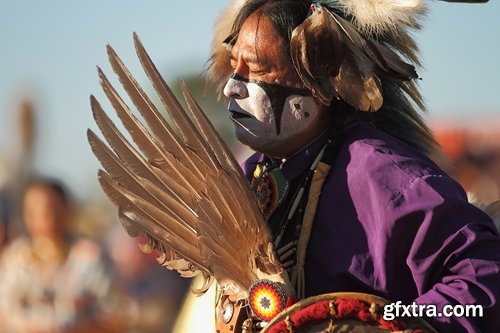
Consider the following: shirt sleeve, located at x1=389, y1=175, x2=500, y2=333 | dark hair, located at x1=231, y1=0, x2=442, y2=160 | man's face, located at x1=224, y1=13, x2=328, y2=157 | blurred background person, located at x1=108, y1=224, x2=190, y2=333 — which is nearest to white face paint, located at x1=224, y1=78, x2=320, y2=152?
man's face, located at x1=224, y1=13, x2=328, y2=157

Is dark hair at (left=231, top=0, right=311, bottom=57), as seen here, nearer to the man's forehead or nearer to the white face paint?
the man's forehead

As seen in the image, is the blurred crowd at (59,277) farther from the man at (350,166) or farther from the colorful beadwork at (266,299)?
the colorful beadwork at (266,299)

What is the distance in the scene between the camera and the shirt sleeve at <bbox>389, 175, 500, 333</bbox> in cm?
276

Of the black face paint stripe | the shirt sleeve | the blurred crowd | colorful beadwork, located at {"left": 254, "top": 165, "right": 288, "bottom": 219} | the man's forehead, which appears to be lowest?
the blurred crowd

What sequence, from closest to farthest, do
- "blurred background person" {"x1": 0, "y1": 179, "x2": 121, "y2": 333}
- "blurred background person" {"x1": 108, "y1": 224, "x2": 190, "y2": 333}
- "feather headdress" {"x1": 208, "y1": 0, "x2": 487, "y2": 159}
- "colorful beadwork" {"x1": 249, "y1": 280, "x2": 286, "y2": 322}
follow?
1. "colorful beadwork" {"x1": 249, "y1": 280, "x2": 286, "y2": 322}
2. "feather headdress" {"x1": 208, "y1": 0, "x2": 487, "y2": 159}
3. "blurred background person" {"x1": 0, "y1": 179, "x2": 121, "y2": 333}
4. "blurred background person" {"x1": 108, "y1": 224, "x2": 190, "y2": 333}

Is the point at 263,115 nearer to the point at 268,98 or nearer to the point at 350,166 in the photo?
the point at 268,98

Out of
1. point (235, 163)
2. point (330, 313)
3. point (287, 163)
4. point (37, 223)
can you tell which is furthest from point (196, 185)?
point (37, 223)

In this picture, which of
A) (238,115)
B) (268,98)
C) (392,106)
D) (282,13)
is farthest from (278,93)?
(392,106)

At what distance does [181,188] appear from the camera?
3.07 m

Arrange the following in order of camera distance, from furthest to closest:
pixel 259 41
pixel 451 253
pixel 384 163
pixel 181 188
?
pixel 259 41
pixel 181 188
pixel 384 163
pixel 451 253

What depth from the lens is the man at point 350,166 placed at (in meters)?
2.83

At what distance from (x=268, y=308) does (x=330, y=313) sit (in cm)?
20

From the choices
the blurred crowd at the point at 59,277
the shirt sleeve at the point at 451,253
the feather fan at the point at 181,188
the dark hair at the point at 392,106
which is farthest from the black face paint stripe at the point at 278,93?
the blurred crowd at the point at 59,277

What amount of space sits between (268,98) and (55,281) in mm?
3159
